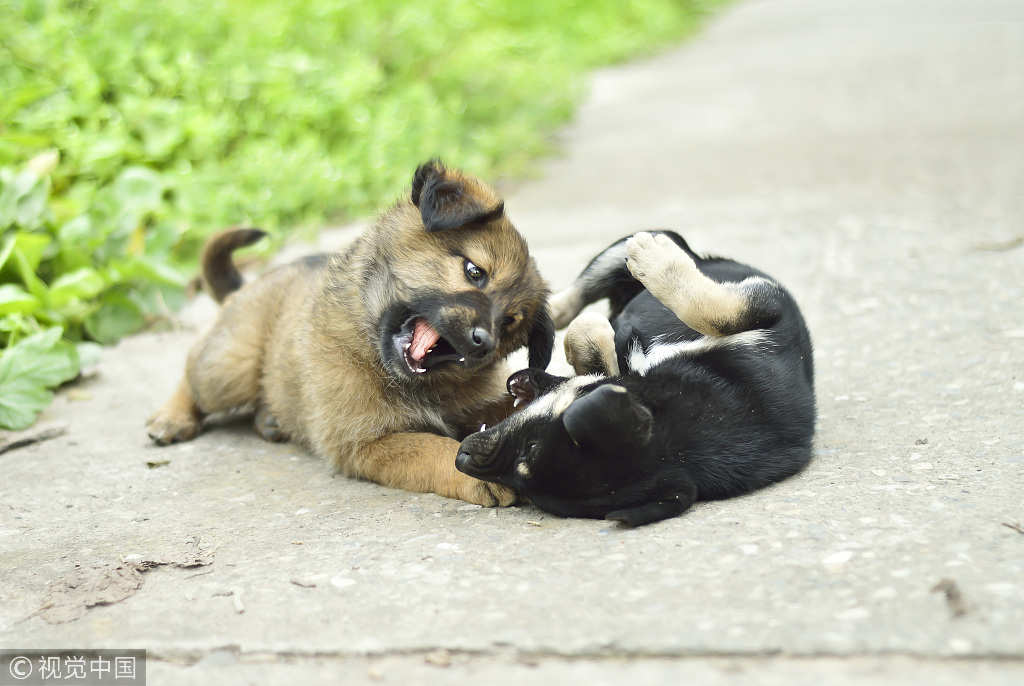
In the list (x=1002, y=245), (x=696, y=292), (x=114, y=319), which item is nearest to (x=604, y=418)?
(x=696, y=292)

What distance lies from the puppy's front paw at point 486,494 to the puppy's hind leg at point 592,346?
60 cm

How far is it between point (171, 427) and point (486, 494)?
5.29 feet

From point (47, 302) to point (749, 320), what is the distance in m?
3.40

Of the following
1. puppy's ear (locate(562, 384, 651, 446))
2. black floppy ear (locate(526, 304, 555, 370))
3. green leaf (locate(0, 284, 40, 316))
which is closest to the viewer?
puppy's ear (locate(562, 384, 651, 446))

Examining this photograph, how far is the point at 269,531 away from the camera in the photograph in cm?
288

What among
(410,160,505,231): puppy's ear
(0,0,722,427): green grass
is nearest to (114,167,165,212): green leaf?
(0,0,722,427): green grass

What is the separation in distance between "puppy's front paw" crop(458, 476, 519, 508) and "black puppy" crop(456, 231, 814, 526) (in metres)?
0.15

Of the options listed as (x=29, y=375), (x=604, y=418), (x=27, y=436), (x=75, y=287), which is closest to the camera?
(x=604, y=418)

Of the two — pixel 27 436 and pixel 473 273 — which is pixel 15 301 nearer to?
pixel 27 436

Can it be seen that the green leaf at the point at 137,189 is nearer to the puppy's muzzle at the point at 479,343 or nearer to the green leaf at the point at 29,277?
the green leaf at the point at 29,277

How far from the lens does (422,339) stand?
3.26 meters

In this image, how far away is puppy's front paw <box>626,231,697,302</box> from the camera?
3.12 meters

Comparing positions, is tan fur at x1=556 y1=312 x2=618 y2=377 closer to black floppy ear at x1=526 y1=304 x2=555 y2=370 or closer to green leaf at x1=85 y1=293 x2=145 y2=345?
black floppy ear at x1=526 y1=304 x2=555 y2=370

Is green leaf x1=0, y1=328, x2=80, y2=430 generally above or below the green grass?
below
